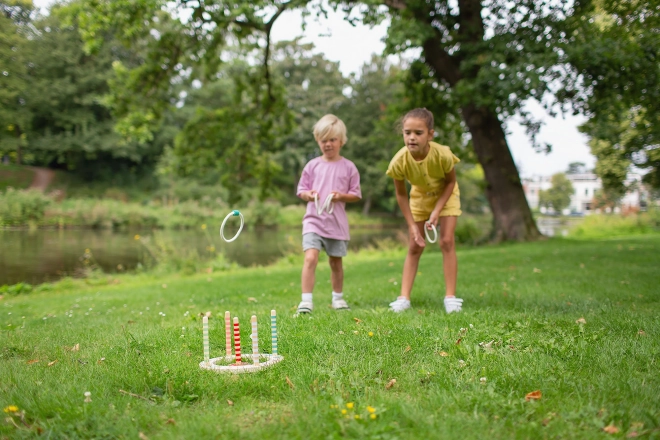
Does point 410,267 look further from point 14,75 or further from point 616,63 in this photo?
point 14,75

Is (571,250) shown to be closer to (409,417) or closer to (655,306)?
(655,306)

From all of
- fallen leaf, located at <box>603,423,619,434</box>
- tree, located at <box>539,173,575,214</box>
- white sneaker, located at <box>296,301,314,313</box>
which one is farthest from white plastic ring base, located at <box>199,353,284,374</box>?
tree, located at <box>539,173,575,214</box>

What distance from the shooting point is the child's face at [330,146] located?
5552mm

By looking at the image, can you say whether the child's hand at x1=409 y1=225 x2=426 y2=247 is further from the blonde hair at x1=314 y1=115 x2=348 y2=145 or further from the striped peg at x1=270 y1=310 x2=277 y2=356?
the striped peg at x1=270 y1=310 x2=277 y2=356

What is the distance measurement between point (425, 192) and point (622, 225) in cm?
2628

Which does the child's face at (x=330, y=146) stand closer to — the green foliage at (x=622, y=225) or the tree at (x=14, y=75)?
the green foliage at (x=622, y=225)

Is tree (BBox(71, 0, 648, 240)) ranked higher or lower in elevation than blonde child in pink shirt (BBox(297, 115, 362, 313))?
higher

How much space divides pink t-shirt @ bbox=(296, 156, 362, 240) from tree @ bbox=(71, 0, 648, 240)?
19.3 ft

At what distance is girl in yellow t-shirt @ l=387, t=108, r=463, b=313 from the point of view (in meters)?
5.06

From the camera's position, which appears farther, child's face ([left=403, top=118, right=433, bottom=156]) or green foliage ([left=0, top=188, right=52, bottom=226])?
green foliage ([left=0, top=188, right=52, bottom=226])

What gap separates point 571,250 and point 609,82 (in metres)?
3.81

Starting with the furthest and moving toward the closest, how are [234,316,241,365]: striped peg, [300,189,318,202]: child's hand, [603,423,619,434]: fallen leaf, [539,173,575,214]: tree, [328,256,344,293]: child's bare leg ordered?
[539,173,575,214]: tree < [328,256,344,293]: child's bare leg < [300,189,318,202]: child's hand < [234,316,241,365]: striped peg < [603,423,619,434]: fallen leaf

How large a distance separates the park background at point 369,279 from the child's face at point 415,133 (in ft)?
5.29

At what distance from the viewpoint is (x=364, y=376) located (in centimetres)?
310
